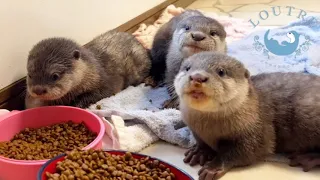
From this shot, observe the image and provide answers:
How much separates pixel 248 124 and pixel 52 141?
741 mm

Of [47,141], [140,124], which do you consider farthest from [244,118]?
[47,141]

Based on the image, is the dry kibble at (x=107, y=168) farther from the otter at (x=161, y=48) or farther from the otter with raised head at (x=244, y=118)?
the otter at (x=161, y=48)

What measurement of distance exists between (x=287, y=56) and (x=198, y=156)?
1.12 meters

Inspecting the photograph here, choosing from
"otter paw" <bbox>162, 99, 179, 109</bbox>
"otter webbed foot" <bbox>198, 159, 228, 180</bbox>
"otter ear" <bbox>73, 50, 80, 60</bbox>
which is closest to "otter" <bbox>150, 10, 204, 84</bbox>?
"otter paw" <bbox>162, 99, 179, 109</bbox>

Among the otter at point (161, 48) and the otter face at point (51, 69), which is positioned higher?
the otter face at point (51, 69)

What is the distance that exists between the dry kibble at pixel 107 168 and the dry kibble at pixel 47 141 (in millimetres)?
211

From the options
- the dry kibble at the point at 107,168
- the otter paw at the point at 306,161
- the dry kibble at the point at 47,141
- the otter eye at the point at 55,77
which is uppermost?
the otter eye at the point at 55,77

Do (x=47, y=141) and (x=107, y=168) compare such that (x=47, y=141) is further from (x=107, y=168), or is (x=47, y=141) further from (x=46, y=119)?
(x=107, y=168)

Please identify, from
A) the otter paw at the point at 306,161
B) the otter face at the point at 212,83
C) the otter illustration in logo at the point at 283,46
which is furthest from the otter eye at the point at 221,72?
the otter illustration in logo at the point at 283,46

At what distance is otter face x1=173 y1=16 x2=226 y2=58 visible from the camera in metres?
2.26

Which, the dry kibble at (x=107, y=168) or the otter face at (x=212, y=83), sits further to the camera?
the otter face at (x=212, y=83)

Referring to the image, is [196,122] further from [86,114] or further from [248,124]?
[86,114]

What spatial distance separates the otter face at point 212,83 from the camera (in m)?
1.59

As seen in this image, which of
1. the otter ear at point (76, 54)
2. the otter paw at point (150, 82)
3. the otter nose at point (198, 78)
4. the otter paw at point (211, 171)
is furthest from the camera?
the otter paw at point (150, 82)
